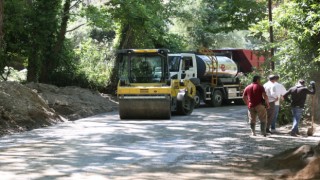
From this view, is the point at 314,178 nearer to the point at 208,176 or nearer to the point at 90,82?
the point at 208,176

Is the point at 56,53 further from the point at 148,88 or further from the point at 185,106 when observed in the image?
the point at 148,88

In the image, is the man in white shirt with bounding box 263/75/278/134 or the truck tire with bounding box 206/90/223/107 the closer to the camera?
the man in white shirt with bounding box 263/75/278/134

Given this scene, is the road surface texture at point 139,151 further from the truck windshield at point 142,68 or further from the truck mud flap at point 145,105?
the truck windshield at point 142,68

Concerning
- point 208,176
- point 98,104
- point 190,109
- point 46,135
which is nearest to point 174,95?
point 190,109

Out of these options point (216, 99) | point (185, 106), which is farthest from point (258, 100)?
point (216, 99)

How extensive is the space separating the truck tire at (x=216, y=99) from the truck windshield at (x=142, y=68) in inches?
312

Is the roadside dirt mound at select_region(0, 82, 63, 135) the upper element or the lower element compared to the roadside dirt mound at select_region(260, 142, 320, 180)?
upper

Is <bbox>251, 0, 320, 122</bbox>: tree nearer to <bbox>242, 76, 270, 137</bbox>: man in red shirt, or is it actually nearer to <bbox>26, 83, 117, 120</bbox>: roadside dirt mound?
<bbox>242, 76, 270, 137</bbox>: man in red shirt

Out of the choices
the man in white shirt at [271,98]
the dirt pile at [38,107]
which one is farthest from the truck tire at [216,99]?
the man in white shirt at [271,98]

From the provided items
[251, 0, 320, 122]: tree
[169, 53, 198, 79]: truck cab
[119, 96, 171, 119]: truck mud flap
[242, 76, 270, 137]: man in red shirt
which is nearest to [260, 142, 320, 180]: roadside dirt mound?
[242, 76, 270, 137]: man in red shirt

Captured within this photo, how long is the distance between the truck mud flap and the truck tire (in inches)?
339

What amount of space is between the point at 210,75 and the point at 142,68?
796 cm

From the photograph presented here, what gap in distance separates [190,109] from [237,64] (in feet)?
36.0

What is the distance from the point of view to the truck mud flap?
18.9m
